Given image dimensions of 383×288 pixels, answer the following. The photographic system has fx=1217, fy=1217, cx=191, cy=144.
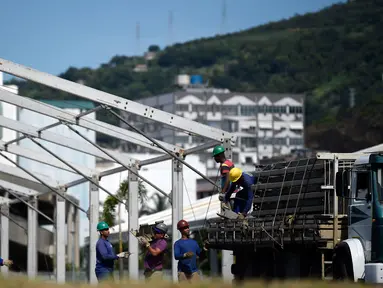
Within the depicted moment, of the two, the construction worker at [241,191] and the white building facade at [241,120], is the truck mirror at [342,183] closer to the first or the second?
the construction worker at [241,191]

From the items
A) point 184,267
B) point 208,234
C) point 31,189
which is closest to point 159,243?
point 184,267

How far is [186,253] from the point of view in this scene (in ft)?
64.4

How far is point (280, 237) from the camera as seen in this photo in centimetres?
2275

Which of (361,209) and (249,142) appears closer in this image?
(361,209)

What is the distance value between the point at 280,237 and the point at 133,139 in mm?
10079

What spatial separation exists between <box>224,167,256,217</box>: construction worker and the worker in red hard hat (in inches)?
180

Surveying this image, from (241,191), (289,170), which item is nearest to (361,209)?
(289,170)

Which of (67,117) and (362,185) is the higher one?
(67,117)

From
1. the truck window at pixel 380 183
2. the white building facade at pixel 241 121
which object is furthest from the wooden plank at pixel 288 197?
the white building facade at pixel 241 121

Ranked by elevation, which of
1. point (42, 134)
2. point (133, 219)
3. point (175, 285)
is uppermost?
point (42, 134)

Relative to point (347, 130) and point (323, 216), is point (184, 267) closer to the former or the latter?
point (323, 216)

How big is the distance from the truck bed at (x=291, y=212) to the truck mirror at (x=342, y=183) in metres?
0.98

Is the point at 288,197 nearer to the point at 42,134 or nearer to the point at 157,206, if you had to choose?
the point at 42,134

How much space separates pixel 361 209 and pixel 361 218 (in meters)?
0.16
